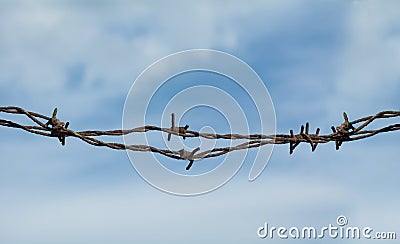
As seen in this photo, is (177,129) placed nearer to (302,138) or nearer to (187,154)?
(187,154)

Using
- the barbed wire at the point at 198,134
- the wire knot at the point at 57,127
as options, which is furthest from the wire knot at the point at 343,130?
the wire knot at the point at 57,127

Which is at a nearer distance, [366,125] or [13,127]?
[13,127]

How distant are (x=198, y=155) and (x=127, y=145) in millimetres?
454

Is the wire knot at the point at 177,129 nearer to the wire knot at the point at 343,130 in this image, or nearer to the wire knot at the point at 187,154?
the wire knot at the point at 187,154

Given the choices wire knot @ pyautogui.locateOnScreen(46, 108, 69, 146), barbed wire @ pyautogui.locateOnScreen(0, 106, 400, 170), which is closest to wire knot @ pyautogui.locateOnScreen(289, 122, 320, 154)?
barbed wire @ pyautogui.locateOnScreen(0, 106, 400, 170)

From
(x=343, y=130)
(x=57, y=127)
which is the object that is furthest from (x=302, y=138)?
(x=57, y=127)

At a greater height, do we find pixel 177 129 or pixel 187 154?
pixel 177 129

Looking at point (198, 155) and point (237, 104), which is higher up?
point (237, 104)

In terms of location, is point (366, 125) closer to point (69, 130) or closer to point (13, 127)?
point (69, 130)

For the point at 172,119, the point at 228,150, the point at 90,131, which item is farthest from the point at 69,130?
the point at 228,150

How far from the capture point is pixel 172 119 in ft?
12.8

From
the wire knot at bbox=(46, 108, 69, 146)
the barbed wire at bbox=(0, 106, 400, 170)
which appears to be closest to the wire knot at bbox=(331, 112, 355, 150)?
the barbed wire at bbox=(0, 106, 400, 170)

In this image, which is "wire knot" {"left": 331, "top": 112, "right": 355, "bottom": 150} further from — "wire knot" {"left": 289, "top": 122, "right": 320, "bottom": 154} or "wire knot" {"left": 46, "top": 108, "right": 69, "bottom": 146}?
"wire knot" {"left": 46, "top": 108, "right": 69, "bottom": 146}

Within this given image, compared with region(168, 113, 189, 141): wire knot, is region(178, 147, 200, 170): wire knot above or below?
below
